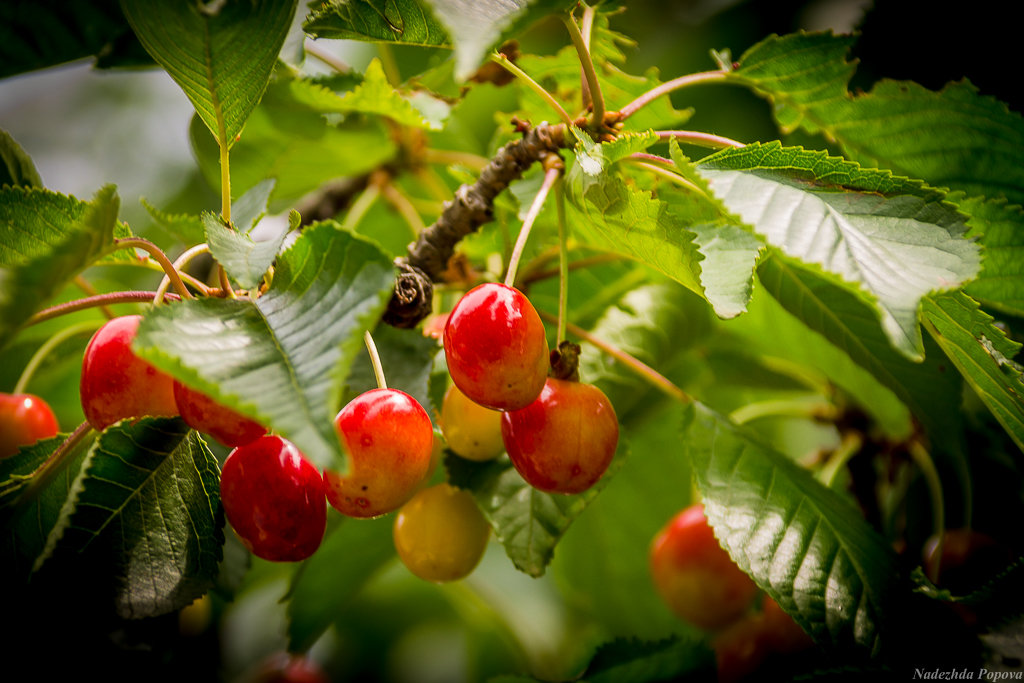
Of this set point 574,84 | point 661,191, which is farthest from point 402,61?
point 661,191

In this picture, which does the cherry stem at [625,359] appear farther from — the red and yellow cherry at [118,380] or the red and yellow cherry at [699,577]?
the red and yellow cherry at [118,380]

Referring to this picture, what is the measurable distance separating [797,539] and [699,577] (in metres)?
0.25

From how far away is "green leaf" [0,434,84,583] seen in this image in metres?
0.62

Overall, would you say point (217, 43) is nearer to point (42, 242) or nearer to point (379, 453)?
point (42, 242)

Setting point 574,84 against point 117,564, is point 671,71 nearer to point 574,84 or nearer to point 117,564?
point 574,84

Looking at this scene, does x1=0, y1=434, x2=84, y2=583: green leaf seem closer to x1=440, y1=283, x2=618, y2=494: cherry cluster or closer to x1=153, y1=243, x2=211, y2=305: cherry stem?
A: x1=153, y1=243, x2=211, y2=305: cherry stem

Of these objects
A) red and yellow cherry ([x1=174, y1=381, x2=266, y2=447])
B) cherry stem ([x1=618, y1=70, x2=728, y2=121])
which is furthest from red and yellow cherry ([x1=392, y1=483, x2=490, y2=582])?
cherry stem ([x1=618, y1=70, x2=728, y2=121])

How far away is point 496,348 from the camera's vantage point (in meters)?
0.55

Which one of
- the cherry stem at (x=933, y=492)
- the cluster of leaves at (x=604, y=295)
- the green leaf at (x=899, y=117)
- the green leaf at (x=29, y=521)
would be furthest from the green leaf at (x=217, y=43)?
the cherry stem at (x=933, y=492)

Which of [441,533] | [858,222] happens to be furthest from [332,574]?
[858,222]

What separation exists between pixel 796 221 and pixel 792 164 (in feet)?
0.32

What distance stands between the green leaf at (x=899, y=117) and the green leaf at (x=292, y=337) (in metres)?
0.59

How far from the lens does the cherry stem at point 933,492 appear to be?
0.98m

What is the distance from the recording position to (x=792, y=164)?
621 millimetres
